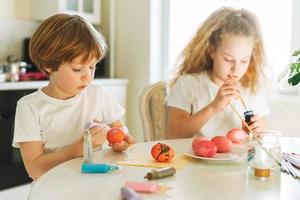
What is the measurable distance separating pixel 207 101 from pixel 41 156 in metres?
0.79

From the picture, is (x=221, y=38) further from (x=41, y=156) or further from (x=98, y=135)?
(x=41, y=156)

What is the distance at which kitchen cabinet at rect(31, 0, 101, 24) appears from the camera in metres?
3.07

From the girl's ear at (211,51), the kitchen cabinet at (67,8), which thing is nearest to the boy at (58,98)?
the girl's ear at (211,51)

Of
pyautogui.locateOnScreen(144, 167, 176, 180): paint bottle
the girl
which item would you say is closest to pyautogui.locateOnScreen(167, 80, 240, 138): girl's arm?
the girl

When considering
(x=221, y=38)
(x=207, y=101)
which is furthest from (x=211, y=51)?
(x=207, y=101)

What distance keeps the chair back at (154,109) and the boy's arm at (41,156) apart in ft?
2.86

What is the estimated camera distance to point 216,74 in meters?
1.76

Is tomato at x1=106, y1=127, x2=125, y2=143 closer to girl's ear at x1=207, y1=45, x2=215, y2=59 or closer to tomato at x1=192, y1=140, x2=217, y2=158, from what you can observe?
tomato at x1=192, y1=140, x2=217, y2=158

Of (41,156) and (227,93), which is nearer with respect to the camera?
(41,156)

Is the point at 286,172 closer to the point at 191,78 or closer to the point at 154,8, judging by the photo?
the point at 191,78

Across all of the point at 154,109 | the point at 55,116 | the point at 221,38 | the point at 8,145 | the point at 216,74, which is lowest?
the point at 8,145

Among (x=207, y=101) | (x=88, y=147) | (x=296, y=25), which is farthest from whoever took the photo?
(x=296, y=25)

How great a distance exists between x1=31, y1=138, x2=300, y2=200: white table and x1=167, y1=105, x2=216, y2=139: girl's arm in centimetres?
42

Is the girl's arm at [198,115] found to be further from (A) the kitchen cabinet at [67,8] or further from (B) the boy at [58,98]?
(A) the kitchen cabinet at [67,8]
